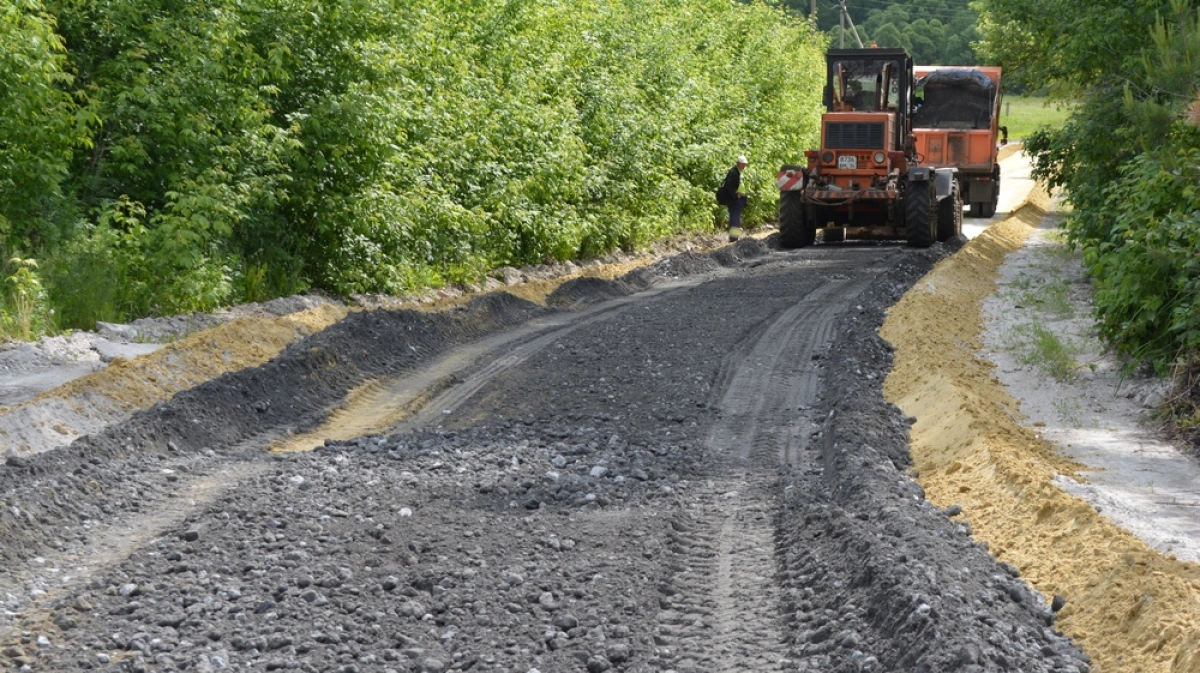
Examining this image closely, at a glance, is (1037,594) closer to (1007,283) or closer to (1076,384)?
(1076,384)

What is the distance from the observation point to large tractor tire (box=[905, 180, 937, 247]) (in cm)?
2305

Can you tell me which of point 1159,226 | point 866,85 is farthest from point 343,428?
point 866,85

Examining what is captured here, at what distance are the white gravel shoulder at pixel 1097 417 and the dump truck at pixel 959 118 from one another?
17047mm

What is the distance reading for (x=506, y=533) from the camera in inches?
261

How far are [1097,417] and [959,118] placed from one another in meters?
25.5

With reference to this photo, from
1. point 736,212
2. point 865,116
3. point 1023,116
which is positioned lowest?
point 736,212

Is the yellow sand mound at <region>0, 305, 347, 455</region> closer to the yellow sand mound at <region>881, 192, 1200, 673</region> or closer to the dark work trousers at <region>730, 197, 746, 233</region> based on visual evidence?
the yellow sand mound at <region>881, 192, 1200, 673</region>

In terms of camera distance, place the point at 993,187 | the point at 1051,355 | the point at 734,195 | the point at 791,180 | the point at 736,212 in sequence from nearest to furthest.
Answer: the point at 1051,355
the point at 791,180
the point at 734,195
the point at 736,212
the point at 993,187

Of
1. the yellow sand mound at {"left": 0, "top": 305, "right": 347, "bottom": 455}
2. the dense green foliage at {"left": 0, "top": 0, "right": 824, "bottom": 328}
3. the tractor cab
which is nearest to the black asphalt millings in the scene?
the yellow sand mound at {"left": 0, "top": 305, "right": 347, "bottom": 455}

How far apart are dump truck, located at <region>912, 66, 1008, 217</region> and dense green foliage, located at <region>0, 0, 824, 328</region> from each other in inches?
579

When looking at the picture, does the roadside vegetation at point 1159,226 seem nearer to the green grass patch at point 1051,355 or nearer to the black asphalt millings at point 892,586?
the green grass patch at point 1051,355

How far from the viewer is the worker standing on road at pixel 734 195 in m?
26.8

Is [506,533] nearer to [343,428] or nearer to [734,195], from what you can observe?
[343,428]

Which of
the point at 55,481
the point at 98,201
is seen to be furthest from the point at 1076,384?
the point at 98,201
